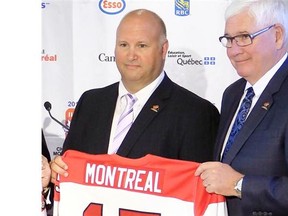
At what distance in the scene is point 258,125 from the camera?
64.8 inches

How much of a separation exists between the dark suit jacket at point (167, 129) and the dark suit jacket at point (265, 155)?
226 mm

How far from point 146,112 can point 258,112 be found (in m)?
0.44

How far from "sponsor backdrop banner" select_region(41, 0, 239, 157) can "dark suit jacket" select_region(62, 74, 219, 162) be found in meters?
0.43

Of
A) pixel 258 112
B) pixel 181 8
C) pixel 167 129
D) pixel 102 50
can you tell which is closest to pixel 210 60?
pixel 181 8

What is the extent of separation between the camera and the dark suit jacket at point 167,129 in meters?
1.88

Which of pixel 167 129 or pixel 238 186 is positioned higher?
pixel 167 129

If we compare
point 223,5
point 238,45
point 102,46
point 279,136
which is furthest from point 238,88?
point 102,46

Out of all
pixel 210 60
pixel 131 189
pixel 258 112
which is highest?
pixel 210 60

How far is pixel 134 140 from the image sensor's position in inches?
74.8

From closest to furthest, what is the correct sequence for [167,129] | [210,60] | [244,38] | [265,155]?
[265,155] < [244,38] < [167,129] < [210,60]

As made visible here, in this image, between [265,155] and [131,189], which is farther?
[131,189]

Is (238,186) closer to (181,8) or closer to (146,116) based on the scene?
(146,116)

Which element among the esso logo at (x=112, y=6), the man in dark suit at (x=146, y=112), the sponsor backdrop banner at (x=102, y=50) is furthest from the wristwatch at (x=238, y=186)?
the esso logo at (x=112, y=6)

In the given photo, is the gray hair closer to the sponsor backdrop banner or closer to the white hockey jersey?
the white hockey jersey
